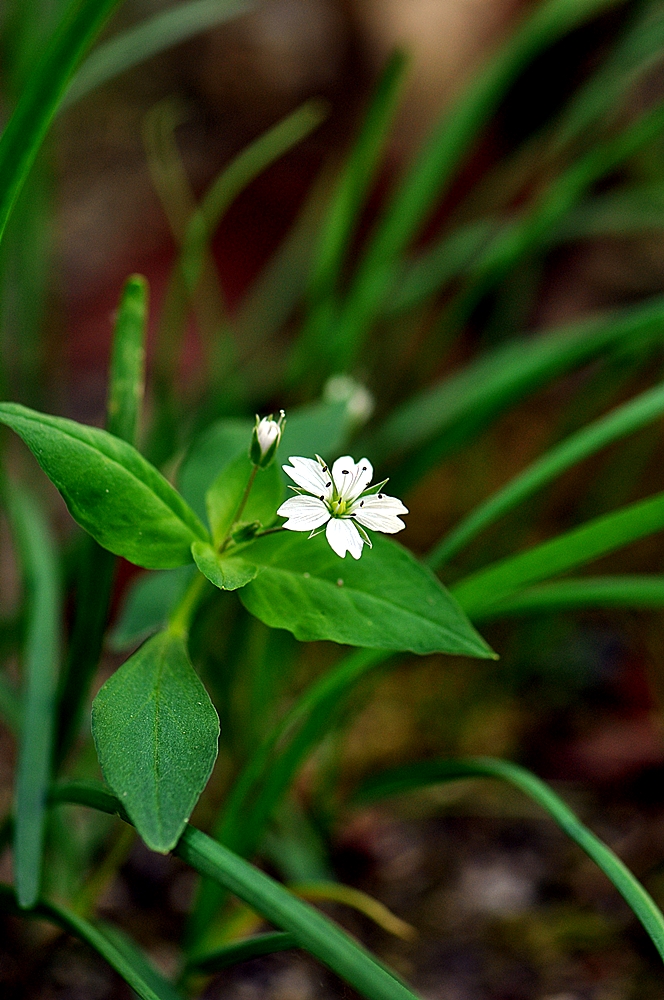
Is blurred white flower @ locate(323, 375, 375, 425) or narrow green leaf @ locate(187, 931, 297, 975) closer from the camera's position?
narrow green leaf @ locate(187, 931, 297, 975)

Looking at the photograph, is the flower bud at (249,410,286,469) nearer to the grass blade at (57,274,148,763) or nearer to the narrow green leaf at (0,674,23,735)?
the grass blade at (57,274,148,763)

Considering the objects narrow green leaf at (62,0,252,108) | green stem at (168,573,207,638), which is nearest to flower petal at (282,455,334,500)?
green stem at (168,573,207,638)

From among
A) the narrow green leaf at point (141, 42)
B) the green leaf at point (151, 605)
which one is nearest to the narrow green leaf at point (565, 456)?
the green leaf at point (151, 605)

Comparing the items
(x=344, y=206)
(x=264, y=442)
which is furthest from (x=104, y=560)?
(x=344, y=206)

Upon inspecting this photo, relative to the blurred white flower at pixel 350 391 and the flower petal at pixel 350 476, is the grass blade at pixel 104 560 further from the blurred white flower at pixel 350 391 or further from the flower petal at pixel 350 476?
the blurred white flower at pixel 350 391

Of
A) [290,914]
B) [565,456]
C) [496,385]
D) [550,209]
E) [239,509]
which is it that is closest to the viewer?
[290,914]

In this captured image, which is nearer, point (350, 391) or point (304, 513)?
point (304, 513)

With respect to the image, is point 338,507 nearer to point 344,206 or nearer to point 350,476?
point 350,476
